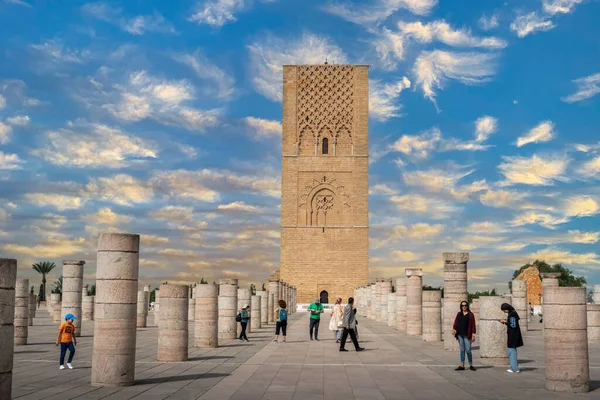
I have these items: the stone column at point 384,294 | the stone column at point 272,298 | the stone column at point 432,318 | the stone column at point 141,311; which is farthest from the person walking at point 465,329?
the stone column at point 272,298

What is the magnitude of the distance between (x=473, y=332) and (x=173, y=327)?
205 inches

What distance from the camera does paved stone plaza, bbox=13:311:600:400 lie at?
845cm

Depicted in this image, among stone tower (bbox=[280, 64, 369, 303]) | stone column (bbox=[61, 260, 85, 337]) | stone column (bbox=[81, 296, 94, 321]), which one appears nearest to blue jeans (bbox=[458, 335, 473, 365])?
stone column (bbox=[61, 260, 85, 337])

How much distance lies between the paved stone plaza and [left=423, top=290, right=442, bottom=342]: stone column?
8.10ft

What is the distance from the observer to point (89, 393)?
848cm

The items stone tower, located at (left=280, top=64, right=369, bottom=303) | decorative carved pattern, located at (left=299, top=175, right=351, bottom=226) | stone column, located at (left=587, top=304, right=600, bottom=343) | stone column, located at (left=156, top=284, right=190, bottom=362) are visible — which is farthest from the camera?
decorative carved pattern, located at (left=299, top=175, right=351, bottom=226)

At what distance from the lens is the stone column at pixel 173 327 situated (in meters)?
12.4

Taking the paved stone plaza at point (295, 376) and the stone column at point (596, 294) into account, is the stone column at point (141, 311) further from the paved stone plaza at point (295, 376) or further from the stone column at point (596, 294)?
the stone column at point (596, 294)

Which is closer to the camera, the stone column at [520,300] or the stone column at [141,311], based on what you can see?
the stone column at [520,300]

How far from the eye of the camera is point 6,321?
6.35 metres

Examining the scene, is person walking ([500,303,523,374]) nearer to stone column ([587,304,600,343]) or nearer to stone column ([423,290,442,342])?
stone column ([423,290,442,342])

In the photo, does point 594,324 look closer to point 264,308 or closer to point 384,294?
point 384,294

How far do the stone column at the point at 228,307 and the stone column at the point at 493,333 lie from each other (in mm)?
7835

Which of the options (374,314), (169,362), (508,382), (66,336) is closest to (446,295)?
(508,382)
